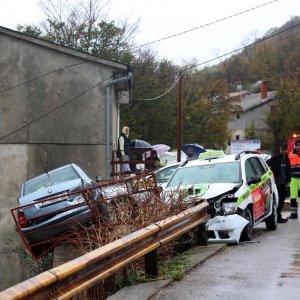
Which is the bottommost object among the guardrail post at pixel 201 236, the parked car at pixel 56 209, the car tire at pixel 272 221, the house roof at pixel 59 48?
the car tire at pixel 272 221

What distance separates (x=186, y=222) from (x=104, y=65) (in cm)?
1153

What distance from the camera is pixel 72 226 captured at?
9.55 metres

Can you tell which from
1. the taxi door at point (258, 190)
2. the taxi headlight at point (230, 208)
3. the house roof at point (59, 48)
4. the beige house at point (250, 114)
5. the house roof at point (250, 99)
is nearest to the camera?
the taxi headlight at point (230, 208)

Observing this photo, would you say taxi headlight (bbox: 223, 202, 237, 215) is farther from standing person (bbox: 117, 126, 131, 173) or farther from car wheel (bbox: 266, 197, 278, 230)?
standing person (bbox: 117, 126, 131, 173)

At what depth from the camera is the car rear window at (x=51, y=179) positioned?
1162 cm

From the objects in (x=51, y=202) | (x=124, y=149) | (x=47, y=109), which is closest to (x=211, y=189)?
(x=51, y=202)

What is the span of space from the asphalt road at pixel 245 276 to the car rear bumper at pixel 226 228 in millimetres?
208

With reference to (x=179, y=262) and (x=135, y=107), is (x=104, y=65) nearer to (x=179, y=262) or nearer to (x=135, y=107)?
(x=179, y=262)

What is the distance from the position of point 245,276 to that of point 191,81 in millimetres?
55511

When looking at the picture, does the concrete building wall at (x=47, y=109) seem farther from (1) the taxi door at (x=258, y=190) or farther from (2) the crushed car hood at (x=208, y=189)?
(2) the crushed car hood at (x=208, y=189)

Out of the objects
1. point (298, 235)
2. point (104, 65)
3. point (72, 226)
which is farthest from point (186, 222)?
point (104, 65)

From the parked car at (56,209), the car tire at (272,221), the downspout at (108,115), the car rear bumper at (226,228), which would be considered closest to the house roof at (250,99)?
the downspout at (108,115)

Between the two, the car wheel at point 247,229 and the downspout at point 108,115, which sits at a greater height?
the downspout at point 108,115

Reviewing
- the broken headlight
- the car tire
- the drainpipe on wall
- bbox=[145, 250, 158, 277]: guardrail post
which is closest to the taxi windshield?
the broken headlight
